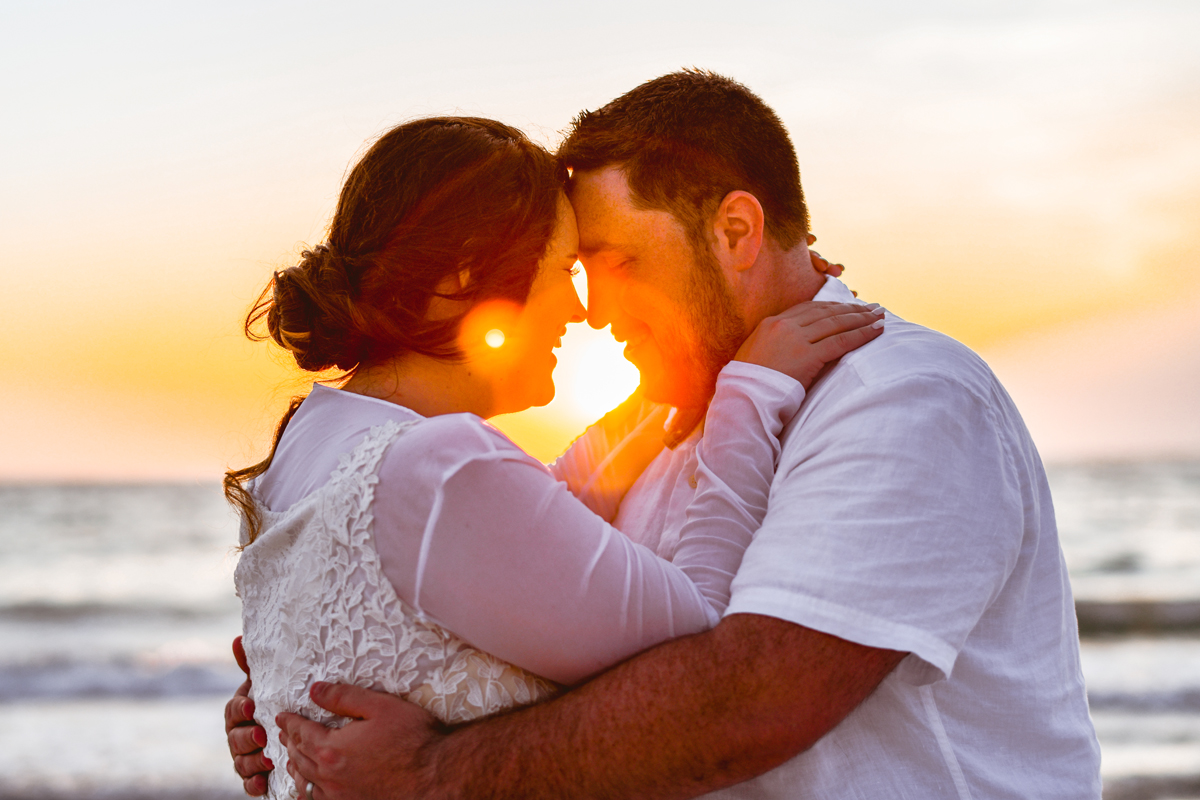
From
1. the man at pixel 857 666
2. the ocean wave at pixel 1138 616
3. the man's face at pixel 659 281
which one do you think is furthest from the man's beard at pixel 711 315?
the ocean wave at pixel 1138 616

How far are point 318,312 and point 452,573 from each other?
30.0 inches

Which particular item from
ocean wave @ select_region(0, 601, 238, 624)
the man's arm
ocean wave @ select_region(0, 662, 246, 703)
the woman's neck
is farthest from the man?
ocean wave @ select_region(0, 601, 238, 624)

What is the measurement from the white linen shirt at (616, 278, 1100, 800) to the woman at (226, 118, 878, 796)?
156mm

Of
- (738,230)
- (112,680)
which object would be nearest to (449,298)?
(738,230)

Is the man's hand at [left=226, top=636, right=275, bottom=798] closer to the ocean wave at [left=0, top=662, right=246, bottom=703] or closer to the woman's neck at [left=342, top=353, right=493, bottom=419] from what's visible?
the woman's neck at [left=342, top=353, right=493, bottom=419]

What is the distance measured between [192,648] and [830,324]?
1088cm

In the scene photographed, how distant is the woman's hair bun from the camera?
1901 millimetres

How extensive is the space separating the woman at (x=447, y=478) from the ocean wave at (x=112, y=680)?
8.35 m

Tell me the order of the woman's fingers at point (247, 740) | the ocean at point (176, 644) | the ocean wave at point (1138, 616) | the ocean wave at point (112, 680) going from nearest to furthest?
the woman's fingers at point (247, 740), the ocean at point (176, 644), the ocean wave at point (112, 680), the ocean wave at point (1138, 616)

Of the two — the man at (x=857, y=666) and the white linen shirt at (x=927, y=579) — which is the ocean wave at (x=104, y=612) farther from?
the white linen shirt at (x=927, y=579)

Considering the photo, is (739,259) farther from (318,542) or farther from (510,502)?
(318,542)

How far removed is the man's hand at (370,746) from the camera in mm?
1562

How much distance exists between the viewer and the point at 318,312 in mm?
1951

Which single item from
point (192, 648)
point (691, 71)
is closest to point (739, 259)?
point (691, 71)
